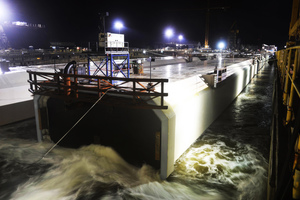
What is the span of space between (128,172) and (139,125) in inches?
96.4

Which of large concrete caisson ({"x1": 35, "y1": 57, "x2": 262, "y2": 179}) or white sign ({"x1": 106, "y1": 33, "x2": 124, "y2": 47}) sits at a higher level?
white sign ({"x1": 106, "y1": 33, "x2": 124, "y2": 47})

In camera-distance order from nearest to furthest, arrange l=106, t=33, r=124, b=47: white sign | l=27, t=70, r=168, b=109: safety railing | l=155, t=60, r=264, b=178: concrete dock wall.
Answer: l=27, t=70, r=168, b=109: safety railing → l=155, t=60, r=264, b=178: concrete dock wall → l=106, t=33, r=124, b=47: white sign

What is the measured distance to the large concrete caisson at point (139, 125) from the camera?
10016 mm

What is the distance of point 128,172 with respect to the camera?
11.0m

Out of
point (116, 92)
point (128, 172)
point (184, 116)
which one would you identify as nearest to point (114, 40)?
point (116, 92)

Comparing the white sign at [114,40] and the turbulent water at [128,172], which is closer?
the turbulent water at [128,172]

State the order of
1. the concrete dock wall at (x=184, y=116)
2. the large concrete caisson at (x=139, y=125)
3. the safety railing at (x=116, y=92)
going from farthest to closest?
the large concrete caisson at (x=139, y=125) → the concrete dock wall at (x=184, y=116) → the safety railing at (x=116, y=92)

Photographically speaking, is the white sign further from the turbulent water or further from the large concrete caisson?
the turbulent water

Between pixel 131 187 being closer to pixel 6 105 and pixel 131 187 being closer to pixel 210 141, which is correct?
pixel 210 141

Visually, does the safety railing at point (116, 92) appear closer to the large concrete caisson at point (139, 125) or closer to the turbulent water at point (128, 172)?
the large concrete caisson at point (139, 125)

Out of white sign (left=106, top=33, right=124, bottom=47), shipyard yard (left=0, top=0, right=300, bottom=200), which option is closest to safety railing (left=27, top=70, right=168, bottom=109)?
shipyard yard (left=0, top=0, right=300, bottom=200)

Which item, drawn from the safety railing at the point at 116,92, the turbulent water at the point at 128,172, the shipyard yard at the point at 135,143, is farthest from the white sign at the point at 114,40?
the turbulent water at the point at 128,172

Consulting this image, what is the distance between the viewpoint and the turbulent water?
9.77 m

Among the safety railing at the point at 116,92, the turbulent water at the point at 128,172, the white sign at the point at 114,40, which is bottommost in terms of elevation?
the turbulent water at the point at 128,172
